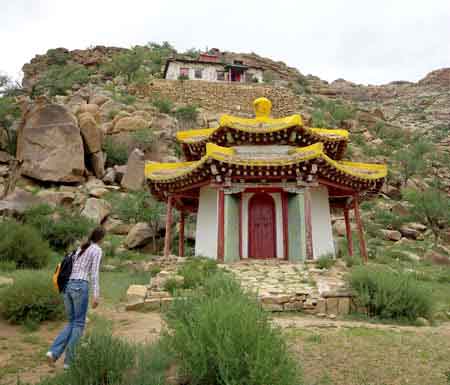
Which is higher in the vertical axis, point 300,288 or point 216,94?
point 216,94

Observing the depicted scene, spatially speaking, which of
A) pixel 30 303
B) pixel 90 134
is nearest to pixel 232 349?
pixel 30 303

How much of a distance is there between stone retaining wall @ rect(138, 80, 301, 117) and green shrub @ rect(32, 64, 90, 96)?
10093 mm

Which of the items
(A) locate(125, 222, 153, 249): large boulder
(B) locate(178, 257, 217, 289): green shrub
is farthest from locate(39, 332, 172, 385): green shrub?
(A) locate(125, 222, 153, 249): large boulder

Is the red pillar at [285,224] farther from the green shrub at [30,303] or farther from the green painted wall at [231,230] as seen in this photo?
the green shrub at [30,303]

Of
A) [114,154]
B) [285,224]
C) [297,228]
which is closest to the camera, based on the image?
[297,228]

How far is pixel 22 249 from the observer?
42.1 ft

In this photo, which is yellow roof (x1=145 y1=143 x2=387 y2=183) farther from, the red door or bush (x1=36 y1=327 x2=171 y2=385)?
bush (x1=36 y1=327 x2=171 y2=385)

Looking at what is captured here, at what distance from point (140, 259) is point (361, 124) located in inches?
1517

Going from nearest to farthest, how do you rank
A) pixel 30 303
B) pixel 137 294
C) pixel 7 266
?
pixel 30 303, pixel 137 294, pixel 7 266

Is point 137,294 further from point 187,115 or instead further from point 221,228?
point 187,115

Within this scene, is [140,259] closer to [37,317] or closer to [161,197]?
[161,197]

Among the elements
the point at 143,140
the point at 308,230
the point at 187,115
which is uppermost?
the point at 187,115

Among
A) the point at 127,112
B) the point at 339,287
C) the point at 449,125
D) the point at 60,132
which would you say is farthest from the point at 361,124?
the point at 339,287

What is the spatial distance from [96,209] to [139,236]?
4.30 metres
